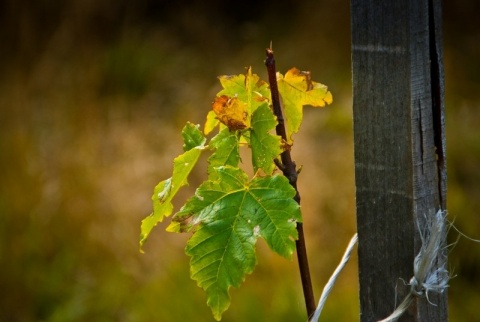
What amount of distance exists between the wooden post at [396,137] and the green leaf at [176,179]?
0.61ft

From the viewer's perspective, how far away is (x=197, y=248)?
0.85 metres

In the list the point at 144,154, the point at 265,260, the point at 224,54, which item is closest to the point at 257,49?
the point at 224,54

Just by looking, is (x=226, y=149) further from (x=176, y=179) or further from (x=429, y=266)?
(x=429, y=266)

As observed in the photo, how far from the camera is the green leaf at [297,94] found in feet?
3.02

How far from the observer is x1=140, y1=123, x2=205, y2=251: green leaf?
91 centimetres

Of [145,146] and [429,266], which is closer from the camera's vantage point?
[429,266]

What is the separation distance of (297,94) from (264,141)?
103 mm

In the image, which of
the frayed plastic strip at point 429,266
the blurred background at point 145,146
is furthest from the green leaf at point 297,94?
the blurred background at point 145,146

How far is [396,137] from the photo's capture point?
87 centimetres

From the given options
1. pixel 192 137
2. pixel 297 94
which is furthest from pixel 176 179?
pixel 297 94

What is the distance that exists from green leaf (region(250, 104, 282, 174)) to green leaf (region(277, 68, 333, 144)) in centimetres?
7

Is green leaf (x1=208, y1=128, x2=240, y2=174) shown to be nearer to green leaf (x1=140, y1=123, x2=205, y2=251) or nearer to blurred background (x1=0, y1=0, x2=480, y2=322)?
green leaf (x1=140, y1=123, x2=205, y2=251)

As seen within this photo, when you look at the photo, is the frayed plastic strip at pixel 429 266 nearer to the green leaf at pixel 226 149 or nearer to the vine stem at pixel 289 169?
the vine stem at pixel 289 169

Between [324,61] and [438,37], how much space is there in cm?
364
